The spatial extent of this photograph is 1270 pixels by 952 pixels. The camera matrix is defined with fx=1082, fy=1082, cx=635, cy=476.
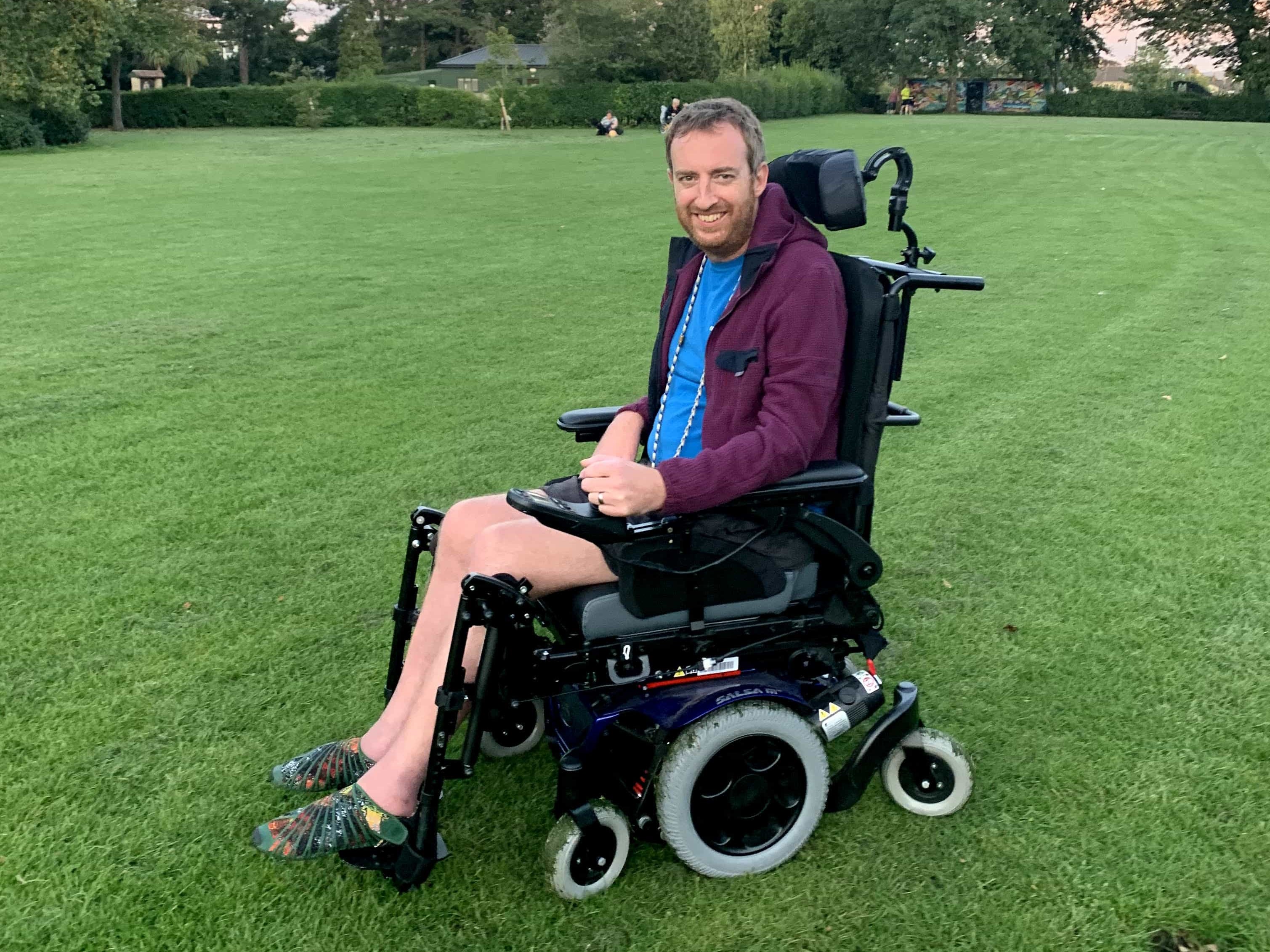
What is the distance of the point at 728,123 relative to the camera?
242cm

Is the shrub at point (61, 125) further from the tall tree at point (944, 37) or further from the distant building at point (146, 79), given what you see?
the tall tree at point (944, 37)

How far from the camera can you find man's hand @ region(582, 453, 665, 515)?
7.12 ft

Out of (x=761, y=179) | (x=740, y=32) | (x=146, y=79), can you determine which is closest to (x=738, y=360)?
(x=761, y=179)

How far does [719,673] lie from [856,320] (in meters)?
0.86

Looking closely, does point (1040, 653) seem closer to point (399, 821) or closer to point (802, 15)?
point (399, 821)

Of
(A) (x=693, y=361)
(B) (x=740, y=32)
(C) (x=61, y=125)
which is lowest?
(A) (x=693, y=361)

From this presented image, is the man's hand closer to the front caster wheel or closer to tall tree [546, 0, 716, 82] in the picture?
the front caster wheel

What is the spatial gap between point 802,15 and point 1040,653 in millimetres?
66926

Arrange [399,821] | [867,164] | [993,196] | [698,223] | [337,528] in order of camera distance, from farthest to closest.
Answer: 1. [993,196]
2. [337,528]
3. [867,164]
4. [698,223]
5. [399,821]

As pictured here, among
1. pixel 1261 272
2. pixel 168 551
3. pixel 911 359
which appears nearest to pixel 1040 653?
pixel 168 551


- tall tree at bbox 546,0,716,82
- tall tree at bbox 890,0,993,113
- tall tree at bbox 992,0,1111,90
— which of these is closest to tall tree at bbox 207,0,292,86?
tall tree at bbox 546,0,716,82

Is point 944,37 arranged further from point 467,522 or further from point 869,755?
point 467,522

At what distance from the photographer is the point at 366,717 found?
3.10 metres

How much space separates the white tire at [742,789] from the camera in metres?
2.36
